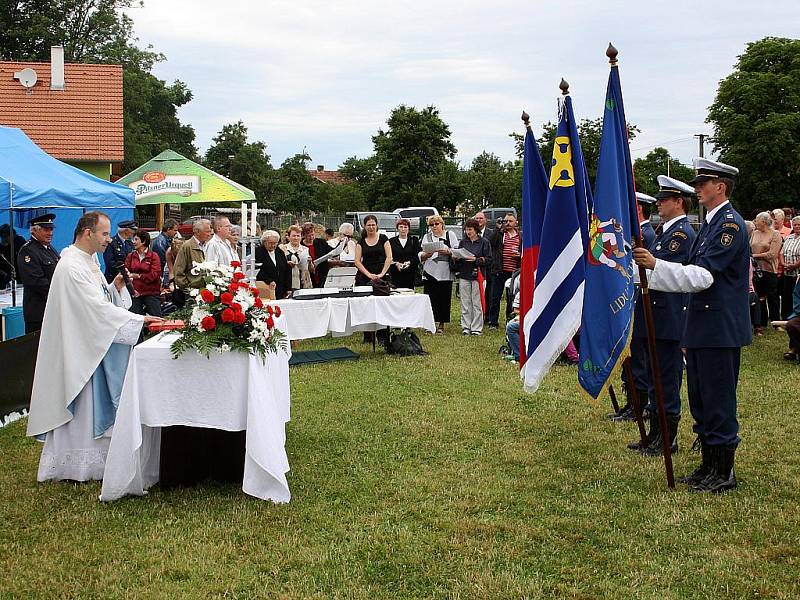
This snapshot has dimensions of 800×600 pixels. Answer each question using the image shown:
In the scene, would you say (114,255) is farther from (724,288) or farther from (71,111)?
(71,111)

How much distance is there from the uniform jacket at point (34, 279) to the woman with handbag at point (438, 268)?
619cm

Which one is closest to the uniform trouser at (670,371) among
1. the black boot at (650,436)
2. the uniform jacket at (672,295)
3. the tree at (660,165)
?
the uniform jacket at (672,295)

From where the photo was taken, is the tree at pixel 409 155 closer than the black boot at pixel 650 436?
No

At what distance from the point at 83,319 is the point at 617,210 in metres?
3.84

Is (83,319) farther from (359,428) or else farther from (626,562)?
(626,562)

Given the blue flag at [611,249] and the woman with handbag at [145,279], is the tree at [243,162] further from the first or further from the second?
the blue flag at [611,249]

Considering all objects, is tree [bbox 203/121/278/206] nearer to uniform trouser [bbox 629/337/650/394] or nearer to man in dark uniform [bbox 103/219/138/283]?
man in dark uniform [bbox 103/219/138/283]

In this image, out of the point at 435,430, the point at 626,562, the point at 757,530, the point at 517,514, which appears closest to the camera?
the point at 626,562

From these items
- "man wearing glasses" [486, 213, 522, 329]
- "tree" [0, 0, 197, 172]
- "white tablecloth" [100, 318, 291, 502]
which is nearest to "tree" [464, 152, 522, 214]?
"tree" [0, 0, 197, 172]

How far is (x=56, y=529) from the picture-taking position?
203 inches

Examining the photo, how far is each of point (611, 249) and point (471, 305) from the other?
8272 millimetres

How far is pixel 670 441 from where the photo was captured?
22.0ft

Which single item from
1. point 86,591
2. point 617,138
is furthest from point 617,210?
point 86,591

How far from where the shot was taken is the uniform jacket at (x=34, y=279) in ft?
29.4
